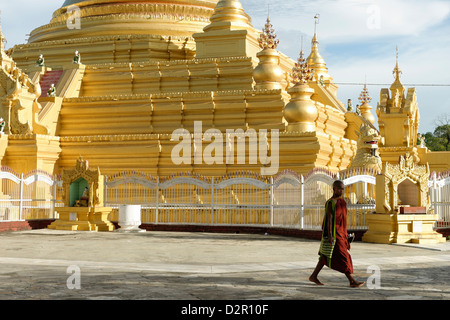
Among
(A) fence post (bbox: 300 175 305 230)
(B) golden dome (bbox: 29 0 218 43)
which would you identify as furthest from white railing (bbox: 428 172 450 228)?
(B) golden dome (bbox: 29 0 218 43)

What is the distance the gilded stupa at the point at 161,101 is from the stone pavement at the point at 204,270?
24.3 ft

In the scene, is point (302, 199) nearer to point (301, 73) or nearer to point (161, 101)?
point (301, 73)

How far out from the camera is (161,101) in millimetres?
24016

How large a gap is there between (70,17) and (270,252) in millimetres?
22736

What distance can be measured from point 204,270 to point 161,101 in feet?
49.5

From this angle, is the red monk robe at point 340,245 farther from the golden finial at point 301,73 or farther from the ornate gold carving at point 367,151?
the golden finial at point 301,73

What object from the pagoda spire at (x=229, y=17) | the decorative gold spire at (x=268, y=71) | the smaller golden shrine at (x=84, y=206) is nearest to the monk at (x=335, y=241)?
the smaller golden shrine at (x=84, y=206)

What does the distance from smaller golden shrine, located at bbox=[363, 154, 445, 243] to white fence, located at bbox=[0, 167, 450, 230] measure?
2.69ft

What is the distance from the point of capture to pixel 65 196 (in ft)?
61.9

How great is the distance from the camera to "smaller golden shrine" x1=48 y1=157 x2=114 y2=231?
18.5m

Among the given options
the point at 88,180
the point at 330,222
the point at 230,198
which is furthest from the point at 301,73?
the point at 330,222
